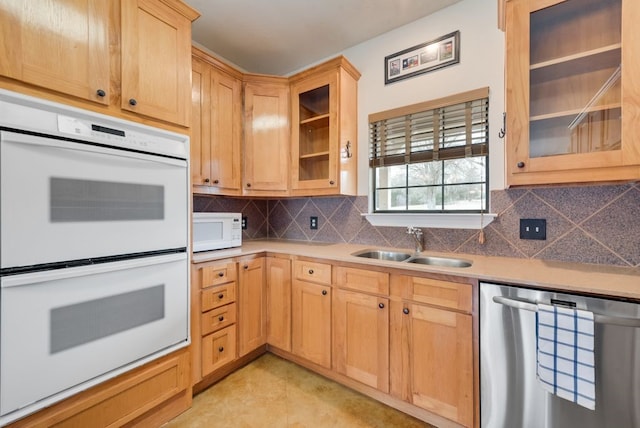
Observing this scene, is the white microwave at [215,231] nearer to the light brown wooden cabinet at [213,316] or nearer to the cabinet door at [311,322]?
the light brown wooden cabinet at [213,316]

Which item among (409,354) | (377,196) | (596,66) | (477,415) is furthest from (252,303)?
(596,66)

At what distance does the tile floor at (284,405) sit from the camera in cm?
160

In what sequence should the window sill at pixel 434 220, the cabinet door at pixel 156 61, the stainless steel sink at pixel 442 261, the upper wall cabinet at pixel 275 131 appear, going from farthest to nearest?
1. the upper wall cabinet at pixel 275 131
2. the window sill at pixel 434 220
3. the stainless steel sink at pixel 442 261
4. the cabinet door at pixel 156 61

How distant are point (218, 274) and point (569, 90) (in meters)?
2.36

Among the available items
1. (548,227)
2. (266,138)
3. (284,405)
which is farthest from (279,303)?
(548,227)

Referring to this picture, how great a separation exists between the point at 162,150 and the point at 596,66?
232 centimetres

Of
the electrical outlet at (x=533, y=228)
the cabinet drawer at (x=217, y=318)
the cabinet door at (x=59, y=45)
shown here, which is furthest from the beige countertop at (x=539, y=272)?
the cabinet door at (x=59, y=45)

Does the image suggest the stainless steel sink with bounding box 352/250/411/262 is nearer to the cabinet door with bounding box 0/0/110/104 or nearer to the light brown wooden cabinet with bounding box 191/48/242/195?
Answer: the light brown wooden cabinet with bounding box 191/48/242/195

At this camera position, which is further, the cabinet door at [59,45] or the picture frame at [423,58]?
the picture frame at [423,58]

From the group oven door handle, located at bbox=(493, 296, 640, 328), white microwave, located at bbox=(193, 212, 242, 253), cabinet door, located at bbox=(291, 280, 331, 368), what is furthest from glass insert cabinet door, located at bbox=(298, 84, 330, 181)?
oven door handle, located at bbox=(493, 296, 640, 328)

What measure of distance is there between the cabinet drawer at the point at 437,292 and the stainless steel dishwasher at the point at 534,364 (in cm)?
8

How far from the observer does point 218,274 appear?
6.28 feet

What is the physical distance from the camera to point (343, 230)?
2.53 metres

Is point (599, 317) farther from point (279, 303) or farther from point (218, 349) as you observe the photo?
point (218, 349)
